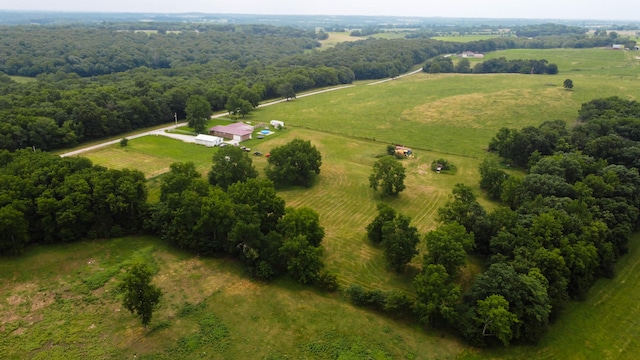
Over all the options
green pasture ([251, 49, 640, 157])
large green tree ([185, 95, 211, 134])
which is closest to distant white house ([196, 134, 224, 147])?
large green tree ([185, 95, 211, 134])

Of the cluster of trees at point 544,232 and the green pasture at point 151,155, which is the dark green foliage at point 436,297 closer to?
the cluster of trees at point 544,232

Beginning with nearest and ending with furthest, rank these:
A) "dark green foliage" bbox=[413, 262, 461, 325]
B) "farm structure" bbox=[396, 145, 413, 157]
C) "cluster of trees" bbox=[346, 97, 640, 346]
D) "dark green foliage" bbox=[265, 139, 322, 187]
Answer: "cluster of trees" bbox=[346, 97, 640, 346]
"dark green foliage" bbox=[413, 262, 461, 325]
"dark green foliage" bbox=[265, 139, 322, 187]
"farm structure" bbox=[396, 145, 413, 157]

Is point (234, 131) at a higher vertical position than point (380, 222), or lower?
higher

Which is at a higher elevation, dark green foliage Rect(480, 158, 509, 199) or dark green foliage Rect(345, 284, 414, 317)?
dark green foliage Rect(480, 158, 509, 199)

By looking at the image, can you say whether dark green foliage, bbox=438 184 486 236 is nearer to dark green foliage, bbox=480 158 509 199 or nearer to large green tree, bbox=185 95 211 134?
dark green foliage, bbox=480 158 509 199

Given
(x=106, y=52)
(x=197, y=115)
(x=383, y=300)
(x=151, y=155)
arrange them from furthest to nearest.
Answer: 1. (x=106, y=52)
2. (x=197, y=115)
3. (x=151, y=155)
4. (x=383, y=300)

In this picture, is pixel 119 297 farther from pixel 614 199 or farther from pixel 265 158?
pixel 614 199

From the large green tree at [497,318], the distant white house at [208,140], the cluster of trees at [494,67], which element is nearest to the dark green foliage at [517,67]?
the cluster of trees at [494,67]

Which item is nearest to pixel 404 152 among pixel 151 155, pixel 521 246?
pixel 521 246

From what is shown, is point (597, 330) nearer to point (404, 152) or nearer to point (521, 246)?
point (521, 246)
